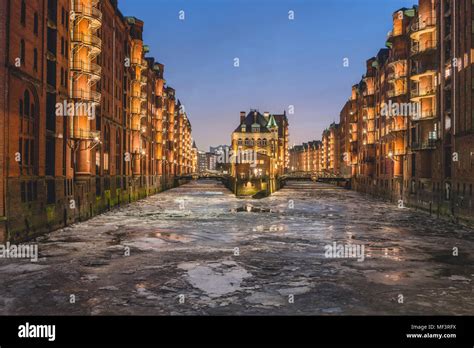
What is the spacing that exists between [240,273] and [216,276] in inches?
46.6

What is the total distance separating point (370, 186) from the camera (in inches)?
3329

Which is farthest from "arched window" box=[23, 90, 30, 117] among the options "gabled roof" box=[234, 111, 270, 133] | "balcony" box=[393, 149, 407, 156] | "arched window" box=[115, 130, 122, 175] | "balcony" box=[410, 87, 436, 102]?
"gabled roof" box=[234, 111, 270, 133]

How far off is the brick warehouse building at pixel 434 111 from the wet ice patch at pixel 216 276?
23908 millimetres

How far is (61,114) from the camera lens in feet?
114

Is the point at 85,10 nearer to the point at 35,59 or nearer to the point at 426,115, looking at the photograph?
the point at 35,59

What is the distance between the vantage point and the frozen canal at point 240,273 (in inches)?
560

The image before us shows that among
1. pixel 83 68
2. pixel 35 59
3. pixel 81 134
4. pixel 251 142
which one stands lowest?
pixel 81 134

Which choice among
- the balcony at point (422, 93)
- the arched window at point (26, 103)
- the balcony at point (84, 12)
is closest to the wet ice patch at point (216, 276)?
the arched window at point (26, 103)

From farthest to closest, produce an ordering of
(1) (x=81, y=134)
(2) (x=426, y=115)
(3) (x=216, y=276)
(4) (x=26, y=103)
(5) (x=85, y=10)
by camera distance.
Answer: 1. (2) (x=426, y=115)
2. (5) (x=85, y=10)
3. (1) (x=81, y=134)
4. (4) (x=26, y=103)
5. (3) (x=216, y=276)

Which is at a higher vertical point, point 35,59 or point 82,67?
point 82,67

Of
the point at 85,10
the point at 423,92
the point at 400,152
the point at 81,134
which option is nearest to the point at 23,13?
the point at 85,10

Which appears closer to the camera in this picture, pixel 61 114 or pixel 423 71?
pixel 61 114

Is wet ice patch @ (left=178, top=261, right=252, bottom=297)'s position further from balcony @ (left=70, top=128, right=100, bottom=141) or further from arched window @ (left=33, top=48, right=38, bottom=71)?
balcony @ (left=70, top=128, right=100, bottom=141)

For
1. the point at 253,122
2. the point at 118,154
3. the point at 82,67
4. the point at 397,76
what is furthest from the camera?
the point at 253,122
